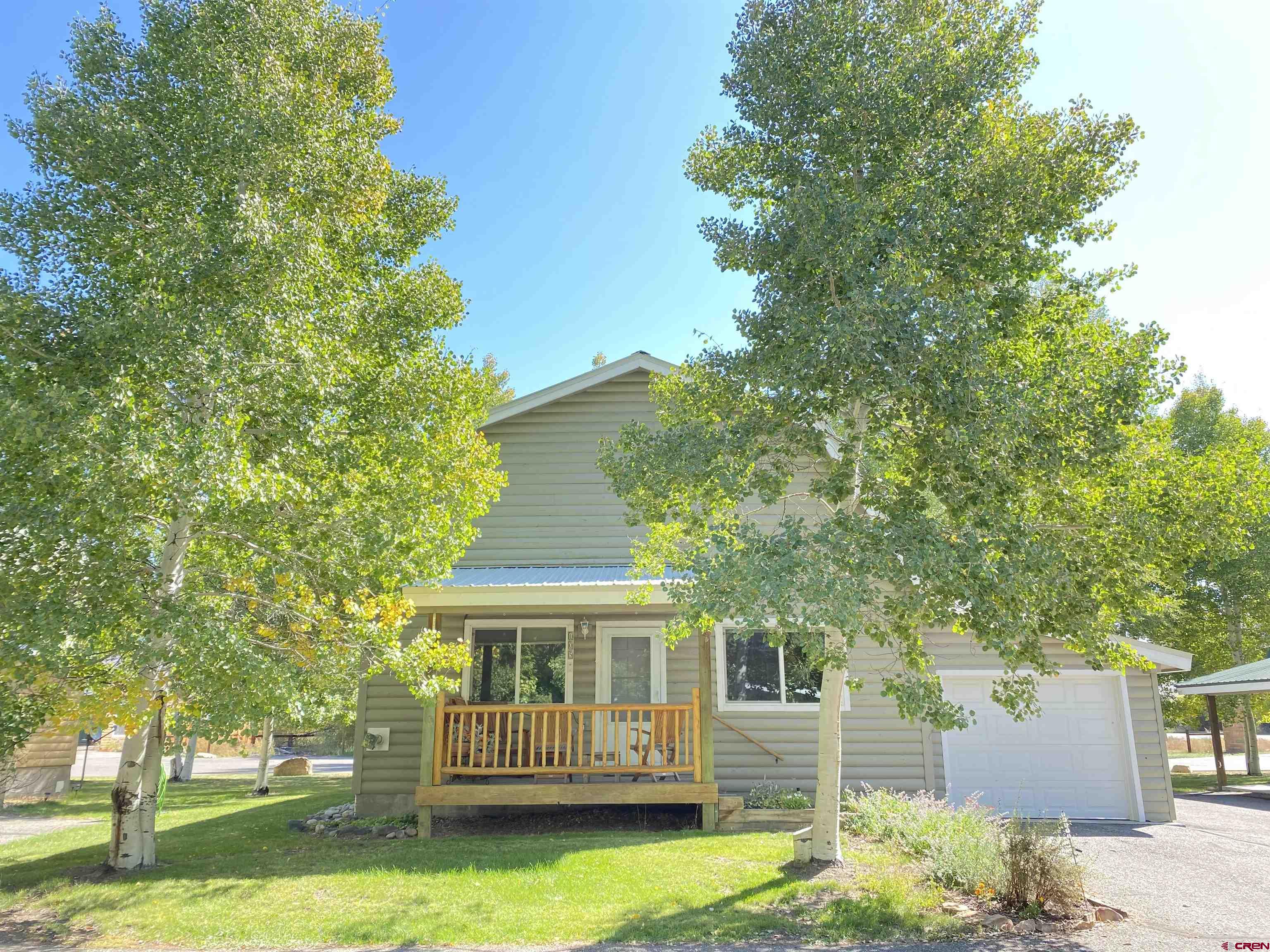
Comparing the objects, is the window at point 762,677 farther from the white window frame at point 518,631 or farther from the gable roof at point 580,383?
the gable roof at point 580,383

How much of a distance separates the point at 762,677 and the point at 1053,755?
15.1ft

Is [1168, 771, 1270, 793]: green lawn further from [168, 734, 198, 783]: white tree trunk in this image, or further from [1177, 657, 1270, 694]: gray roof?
[168, 734, 198, 783]: white tree trunk

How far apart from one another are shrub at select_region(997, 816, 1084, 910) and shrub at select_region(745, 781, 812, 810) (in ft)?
12.6

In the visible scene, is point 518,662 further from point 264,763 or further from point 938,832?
point 264,763

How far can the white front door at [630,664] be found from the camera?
39.7 feet

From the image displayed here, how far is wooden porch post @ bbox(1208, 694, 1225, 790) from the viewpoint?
19.9m

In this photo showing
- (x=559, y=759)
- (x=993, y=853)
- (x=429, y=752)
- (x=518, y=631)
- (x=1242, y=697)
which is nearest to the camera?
(x=993, y=853)

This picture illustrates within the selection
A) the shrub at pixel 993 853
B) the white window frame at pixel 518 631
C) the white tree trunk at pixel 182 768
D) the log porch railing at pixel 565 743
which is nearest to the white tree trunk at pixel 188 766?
the white tree trunk at pixel 182 768

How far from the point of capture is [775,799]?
10.6 metres

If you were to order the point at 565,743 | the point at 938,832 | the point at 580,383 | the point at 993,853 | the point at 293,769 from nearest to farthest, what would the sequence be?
the point at 993,853 < the point at 938,832 < the point at 565,743 < the point at 580,383 < the point at 293,769

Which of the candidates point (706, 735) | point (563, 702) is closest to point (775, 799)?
point (706, 735)

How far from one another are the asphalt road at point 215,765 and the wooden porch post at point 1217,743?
2286cm

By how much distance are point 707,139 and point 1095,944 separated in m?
8.34

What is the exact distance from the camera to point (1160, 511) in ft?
22.1
